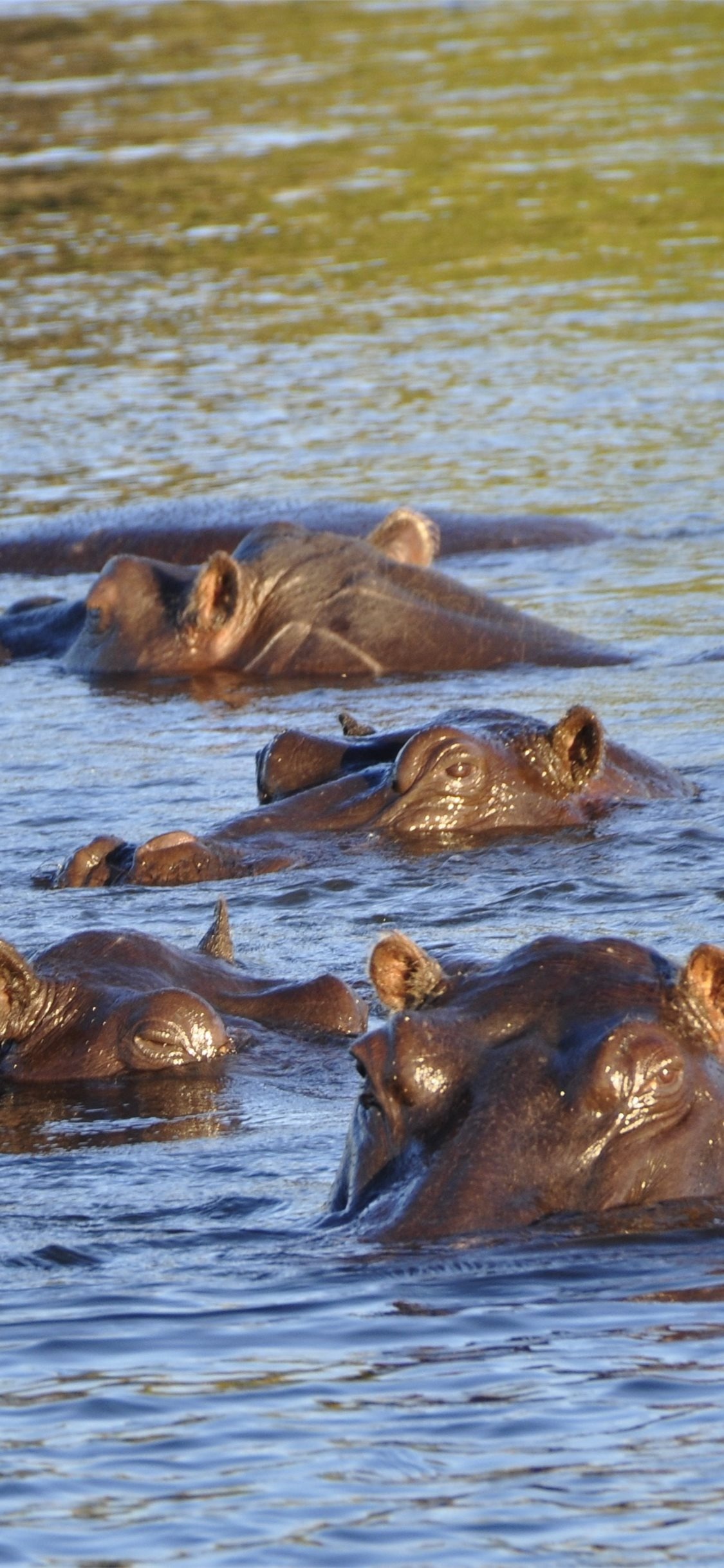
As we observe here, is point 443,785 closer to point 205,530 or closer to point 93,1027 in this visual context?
point 93,1027

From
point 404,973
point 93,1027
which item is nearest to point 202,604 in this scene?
point 93,1027

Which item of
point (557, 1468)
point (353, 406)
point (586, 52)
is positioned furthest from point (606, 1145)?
point (586, 52)

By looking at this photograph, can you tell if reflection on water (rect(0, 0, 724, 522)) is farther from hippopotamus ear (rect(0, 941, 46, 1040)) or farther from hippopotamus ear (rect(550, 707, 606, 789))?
hippopotamus ear (rect(0, 941, 46, 1040))

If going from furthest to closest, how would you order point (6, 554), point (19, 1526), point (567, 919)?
point (6, 554) → point (567, 919) → point (19, 1526)

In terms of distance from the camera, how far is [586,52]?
34.5m

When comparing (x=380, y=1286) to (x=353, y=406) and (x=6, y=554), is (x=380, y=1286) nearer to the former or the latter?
(x=6, y=554)

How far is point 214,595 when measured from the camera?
43.7 feet

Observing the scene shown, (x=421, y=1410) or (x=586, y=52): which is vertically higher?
(x=586, y=52)

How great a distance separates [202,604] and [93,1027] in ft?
20.8

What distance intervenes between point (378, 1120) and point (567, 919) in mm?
3325

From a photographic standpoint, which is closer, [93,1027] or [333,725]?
[93,1027]

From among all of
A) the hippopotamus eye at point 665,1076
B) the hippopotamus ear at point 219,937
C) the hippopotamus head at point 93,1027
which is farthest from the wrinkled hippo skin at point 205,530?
the hippopotamus eye at point 665,1076

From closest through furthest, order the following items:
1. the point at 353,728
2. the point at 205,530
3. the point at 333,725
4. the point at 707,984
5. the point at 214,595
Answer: the point at 707,984 → the point at 353,728 → the point at 333,725 → the point at 214,595 → the point at 205,530

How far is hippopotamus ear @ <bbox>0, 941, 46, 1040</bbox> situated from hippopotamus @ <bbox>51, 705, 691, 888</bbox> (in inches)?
92.7
